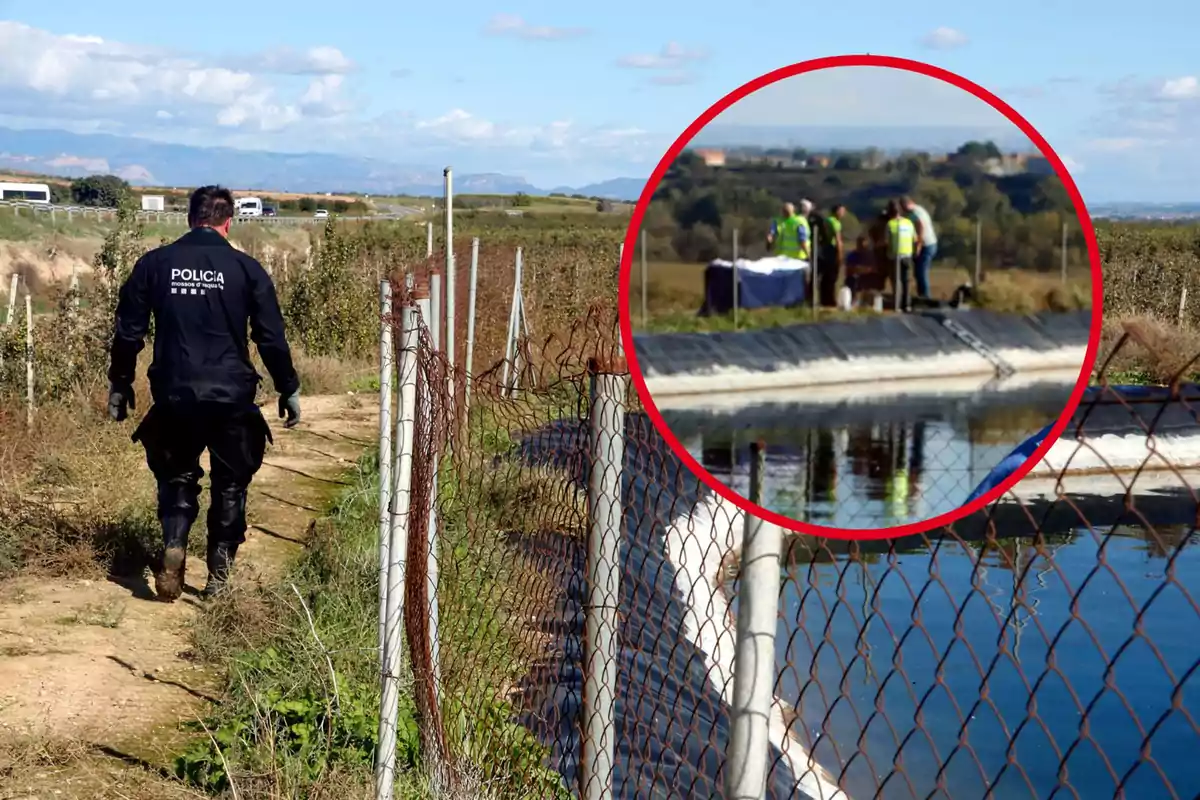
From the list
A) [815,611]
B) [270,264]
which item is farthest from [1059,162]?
[270,264]

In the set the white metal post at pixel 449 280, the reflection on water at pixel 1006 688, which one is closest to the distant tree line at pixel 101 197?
the white metal post at pixel 449 280

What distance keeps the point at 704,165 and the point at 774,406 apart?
0.70 ft

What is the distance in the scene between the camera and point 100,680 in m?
5.54

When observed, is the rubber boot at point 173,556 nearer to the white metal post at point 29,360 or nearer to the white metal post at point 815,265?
the white metal post at point 29,360

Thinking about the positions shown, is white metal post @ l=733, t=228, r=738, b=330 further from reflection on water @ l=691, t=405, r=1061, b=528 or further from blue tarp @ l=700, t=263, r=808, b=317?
reflection on water @ l=691, t=405, r=1061, b=528

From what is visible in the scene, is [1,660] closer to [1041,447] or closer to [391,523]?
[391,523]

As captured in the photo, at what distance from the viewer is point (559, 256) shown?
25.8 meters

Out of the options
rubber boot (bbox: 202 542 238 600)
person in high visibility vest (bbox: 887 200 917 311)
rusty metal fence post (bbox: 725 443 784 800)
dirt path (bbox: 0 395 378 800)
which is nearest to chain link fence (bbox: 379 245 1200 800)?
rusty metal fence post (bbox: 725 443 784 800)

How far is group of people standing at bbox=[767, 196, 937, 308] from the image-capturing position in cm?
101

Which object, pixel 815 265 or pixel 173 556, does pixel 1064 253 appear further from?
pixel 173 556

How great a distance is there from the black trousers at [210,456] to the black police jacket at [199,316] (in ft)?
0.39

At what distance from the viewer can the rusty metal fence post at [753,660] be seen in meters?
1.89

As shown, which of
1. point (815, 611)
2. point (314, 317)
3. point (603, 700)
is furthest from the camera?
point (314, 317)

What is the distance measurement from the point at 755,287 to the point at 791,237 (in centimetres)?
5
